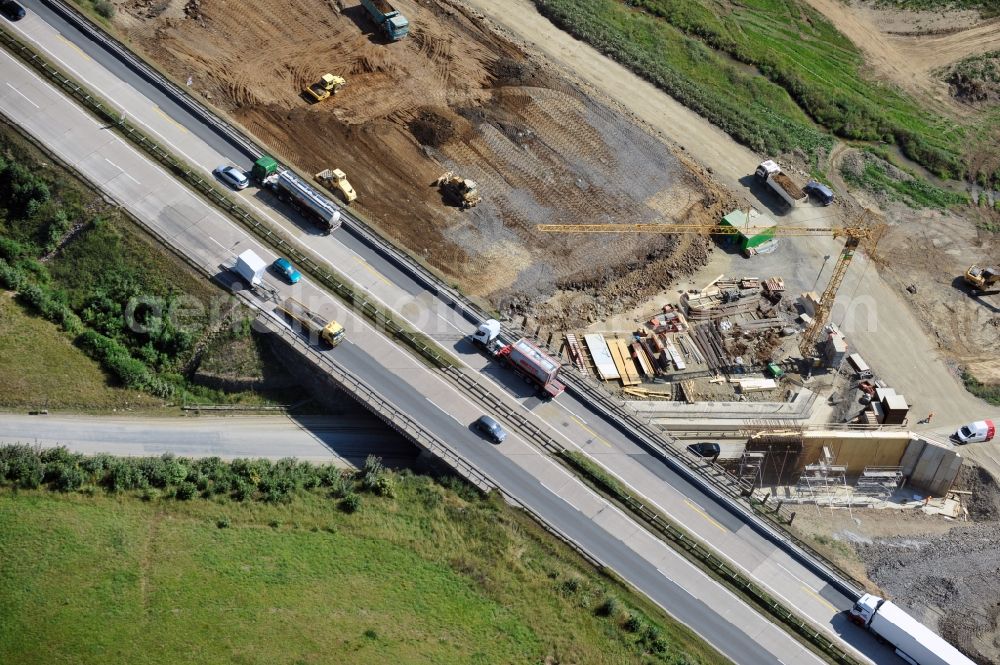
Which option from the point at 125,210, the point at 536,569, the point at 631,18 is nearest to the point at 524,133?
the point at 631,18

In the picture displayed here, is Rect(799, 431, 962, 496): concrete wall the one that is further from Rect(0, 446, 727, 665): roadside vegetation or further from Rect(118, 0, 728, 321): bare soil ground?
Rect(0, 446, 727, 665): roadside vegetation

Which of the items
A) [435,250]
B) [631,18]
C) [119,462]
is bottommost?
[119,462]

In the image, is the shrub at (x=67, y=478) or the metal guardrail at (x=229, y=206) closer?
the shrub at (x=67, y=478)

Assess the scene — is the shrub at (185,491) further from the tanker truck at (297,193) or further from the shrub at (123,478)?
the tanker truck at (297,193)

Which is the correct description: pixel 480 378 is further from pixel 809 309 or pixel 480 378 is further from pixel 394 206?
pixel 809 309

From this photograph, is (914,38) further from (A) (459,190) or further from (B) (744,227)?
(A) (459,190)

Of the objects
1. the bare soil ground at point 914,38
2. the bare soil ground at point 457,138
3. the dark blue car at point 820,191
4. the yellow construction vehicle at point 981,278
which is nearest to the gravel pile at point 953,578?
the yellow construction vehicle at point 981,278

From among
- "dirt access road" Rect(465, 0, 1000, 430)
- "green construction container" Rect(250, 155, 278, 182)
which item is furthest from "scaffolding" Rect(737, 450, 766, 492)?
"green construction container" Rect(250, 155, 278, 182)
